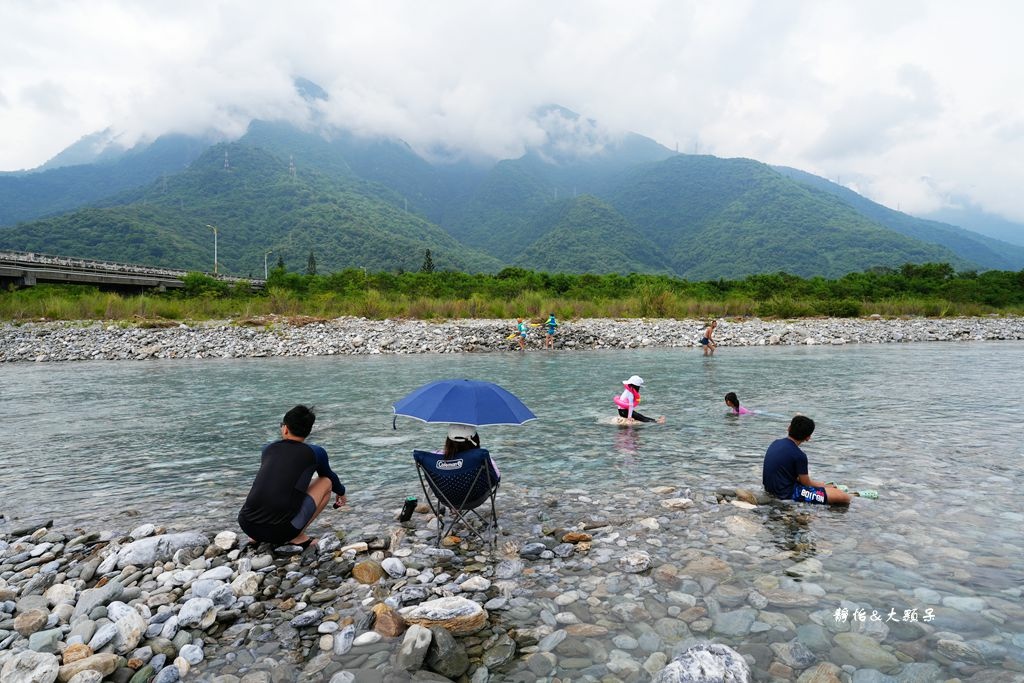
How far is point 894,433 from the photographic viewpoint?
40.1ft

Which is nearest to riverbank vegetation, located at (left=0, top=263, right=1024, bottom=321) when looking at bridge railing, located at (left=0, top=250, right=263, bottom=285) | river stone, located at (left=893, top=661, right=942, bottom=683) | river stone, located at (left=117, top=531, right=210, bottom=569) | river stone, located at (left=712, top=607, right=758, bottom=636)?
bridge railing, located at (left=0, top=250, right=263, bottom=285)

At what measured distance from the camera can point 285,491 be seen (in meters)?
6.29

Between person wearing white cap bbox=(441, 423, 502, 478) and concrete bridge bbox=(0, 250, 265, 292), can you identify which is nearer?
person wearing white cap bbox=(441, 423, 502, 478)

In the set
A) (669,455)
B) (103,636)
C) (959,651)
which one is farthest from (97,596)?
(669,455)

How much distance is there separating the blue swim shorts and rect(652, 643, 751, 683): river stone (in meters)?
4.35

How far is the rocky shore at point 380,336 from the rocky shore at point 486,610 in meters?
26.9

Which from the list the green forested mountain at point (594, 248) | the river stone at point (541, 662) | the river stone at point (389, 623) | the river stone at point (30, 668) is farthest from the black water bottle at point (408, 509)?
the green forested mountain at point (594, 248)

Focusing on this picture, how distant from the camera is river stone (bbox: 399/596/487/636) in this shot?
15.6 feet

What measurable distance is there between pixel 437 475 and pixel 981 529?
6.88 meters

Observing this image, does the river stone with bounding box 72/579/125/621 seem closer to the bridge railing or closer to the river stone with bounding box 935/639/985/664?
the river stone with bounding box 935/639/985/664

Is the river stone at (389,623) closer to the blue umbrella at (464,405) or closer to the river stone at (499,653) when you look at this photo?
the river stone at (499,653)

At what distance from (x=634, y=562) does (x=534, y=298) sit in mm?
43558

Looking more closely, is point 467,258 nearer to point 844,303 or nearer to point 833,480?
point 844,303

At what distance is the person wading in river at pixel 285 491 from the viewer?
20.4 ft
